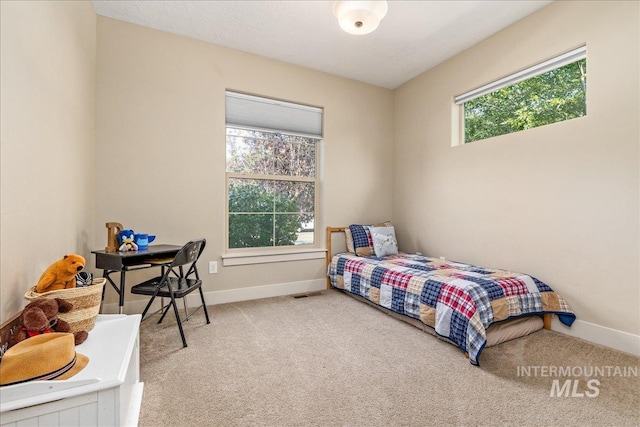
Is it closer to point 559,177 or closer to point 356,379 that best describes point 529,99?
point 559,177

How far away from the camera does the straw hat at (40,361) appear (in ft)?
2.83

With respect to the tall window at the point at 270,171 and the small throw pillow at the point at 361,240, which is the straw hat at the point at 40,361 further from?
the small throw pillow at the point at 361,240

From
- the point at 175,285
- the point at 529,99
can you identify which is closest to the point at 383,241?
the point at 529,99

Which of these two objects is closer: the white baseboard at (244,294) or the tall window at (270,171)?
the white baseboard at (244,294)

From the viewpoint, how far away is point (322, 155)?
3729mm

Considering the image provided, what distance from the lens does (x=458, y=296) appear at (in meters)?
2.12

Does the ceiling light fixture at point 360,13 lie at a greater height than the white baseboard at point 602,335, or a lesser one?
greater

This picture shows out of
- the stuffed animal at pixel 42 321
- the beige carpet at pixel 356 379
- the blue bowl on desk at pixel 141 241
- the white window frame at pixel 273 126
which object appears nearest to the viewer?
the stuffed animal at pixel 42 321

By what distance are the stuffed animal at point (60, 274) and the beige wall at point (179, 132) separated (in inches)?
62.9

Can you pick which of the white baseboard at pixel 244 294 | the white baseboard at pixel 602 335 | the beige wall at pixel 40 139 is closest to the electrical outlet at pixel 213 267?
the white baseboard at pixel 244 294

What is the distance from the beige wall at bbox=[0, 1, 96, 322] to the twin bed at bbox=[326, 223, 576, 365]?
2306 mm

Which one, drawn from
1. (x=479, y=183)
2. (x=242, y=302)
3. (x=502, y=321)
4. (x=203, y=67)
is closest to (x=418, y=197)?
(x=479, y=183)

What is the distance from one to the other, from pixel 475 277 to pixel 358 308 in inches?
43.4

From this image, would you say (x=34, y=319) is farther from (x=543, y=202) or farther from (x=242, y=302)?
(x=543, y=202)
